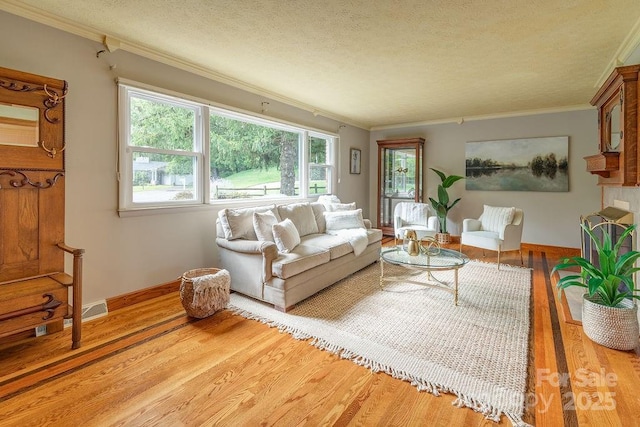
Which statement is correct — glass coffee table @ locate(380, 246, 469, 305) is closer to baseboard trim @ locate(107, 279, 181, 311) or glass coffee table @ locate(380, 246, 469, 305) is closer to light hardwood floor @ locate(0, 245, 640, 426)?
light hardwood floor @ locate(0, 245, 640, 426)

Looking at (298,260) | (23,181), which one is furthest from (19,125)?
(298,260)

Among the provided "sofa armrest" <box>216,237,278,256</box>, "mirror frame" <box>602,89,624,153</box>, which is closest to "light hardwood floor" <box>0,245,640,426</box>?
"sofa armrest" <box>216,237,278,256</box>

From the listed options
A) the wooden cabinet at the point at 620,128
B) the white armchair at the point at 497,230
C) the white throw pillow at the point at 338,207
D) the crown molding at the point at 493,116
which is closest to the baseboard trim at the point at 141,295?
the white throw pillow at the point at 338,207

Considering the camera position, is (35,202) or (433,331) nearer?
(35,202)

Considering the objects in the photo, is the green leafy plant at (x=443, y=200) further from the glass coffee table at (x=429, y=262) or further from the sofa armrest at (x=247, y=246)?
the sofa armrest at (x=247, y=246)

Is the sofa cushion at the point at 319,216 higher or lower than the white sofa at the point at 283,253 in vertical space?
higher

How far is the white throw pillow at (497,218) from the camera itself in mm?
4475

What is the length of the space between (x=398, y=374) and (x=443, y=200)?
13.8 feet

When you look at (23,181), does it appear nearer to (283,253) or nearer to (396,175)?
(283,253)

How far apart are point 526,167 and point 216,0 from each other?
5236 mm

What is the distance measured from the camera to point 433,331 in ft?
7.97

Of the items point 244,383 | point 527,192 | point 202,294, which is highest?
point 527,192

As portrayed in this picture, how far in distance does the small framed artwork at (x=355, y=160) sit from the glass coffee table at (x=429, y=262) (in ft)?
9.68

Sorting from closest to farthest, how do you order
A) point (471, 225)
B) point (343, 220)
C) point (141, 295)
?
point (141, 295)
point (343, 220)
point (471, 225)
